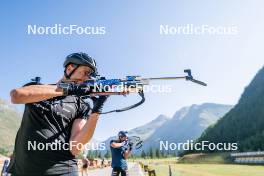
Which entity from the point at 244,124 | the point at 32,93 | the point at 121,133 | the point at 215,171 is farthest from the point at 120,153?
the point at 244,124

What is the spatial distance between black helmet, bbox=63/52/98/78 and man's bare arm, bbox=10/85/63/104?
78 centimetres

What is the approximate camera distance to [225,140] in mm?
188500

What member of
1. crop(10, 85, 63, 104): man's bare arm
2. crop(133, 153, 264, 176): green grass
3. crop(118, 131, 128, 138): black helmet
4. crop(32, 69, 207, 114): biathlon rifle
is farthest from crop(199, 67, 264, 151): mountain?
crop(10, 85, 63, 104): man's bare arm

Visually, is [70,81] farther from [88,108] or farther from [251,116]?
[251,116]

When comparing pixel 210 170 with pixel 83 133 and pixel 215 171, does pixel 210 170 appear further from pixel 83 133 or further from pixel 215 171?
pixel 83 133

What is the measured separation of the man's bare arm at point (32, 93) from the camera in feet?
12.6

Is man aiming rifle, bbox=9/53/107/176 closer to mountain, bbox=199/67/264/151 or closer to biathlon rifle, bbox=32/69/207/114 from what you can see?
biathlon rifle, bbox=32/69/207/114

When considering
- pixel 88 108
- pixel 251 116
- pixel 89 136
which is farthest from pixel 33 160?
pixel 251 116

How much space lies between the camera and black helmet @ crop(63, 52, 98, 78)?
4.74m

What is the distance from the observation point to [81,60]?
15.6ft

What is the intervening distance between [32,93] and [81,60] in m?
1.01

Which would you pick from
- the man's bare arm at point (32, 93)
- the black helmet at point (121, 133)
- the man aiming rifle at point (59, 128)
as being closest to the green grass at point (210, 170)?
the black helmet at point (121, 133)

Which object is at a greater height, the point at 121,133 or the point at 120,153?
the point at 121,133
